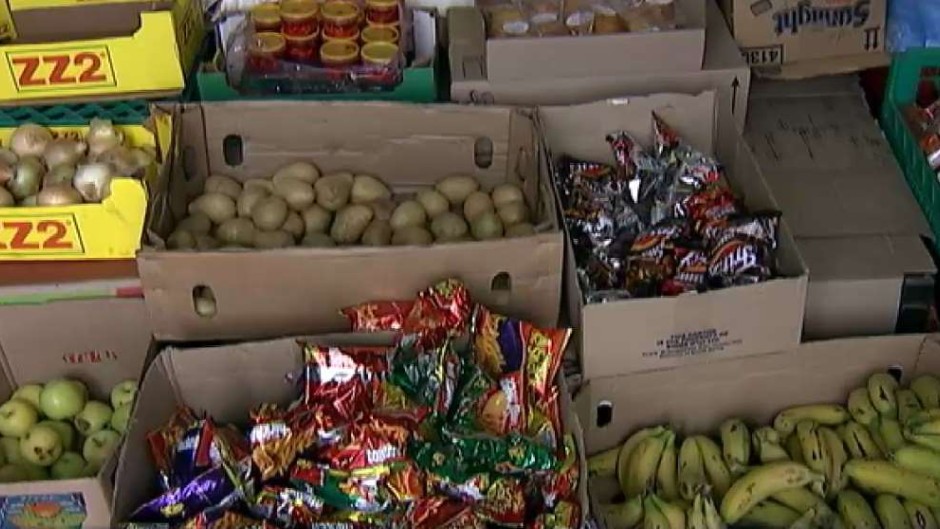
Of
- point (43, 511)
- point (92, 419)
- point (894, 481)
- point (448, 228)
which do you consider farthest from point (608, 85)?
point (43, 511)

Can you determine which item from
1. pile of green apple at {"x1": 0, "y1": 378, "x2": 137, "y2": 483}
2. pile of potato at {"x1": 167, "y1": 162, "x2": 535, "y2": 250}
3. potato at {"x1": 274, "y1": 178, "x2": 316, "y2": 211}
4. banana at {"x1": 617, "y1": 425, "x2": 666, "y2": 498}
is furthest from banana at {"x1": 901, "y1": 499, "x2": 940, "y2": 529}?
pile of green apple at {"x1": 0, "y1": 378, "x2": 137, "y2": 483}

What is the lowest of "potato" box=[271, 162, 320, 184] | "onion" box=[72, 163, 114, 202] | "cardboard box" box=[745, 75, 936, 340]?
"cardboard box" box=[745, 75, 936, 340]

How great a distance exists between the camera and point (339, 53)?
6.23ft

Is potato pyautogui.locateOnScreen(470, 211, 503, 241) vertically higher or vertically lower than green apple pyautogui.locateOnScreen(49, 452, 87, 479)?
higher

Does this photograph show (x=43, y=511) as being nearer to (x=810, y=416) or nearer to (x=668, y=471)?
(x=668, y=471)

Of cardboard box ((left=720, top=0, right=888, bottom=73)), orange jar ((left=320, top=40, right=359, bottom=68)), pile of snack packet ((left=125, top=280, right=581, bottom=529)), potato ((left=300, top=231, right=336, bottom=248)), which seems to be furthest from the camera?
cardboard box ((left=720, top=0, right=888, bottom=73))

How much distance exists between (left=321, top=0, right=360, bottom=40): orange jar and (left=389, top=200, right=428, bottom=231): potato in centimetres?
39

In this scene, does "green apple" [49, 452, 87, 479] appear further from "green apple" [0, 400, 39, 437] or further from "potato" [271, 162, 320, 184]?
"potato" [271, 162, 320, 184]

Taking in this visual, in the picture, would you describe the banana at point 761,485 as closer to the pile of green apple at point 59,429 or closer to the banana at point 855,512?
the banana at point 855,512

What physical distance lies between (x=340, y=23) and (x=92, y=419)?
0.77m

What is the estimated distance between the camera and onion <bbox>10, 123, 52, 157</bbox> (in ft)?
5.78

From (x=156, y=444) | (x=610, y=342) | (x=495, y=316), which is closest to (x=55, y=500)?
(x=156, y=444)

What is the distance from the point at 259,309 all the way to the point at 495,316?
1.03ft

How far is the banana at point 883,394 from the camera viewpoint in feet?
5.38
